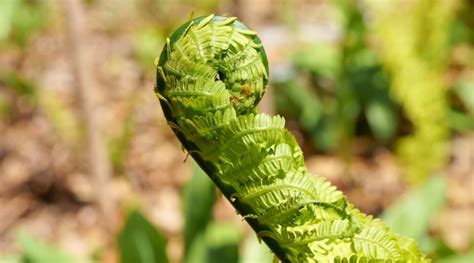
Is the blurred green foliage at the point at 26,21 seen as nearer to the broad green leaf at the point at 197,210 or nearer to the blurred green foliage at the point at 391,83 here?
the blurred green foliage at the point at 391,83

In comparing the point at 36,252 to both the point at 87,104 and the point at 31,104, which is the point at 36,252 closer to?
the point at 87,104

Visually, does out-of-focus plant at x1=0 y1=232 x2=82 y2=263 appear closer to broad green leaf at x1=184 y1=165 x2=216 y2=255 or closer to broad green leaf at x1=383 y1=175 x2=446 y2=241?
broad green leaf at x1=184 y1=165 x2=216 y2=255

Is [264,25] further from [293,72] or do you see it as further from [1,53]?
[1,53]

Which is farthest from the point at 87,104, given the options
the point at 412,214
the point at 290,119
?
the point at 290,119

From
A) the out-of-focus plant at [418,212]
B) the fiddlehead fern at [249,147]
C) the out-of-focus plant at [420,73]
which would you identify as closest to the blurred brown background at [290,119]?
the out-of-focus plant at [420,73]

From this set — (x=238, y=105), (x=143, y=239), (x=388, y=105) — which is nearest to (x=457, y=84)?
(x=388, y=105)

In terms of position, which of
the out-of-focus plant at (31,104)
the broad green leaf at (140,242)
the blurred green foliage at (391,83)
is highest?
the blurred green foliage at (391,83)
